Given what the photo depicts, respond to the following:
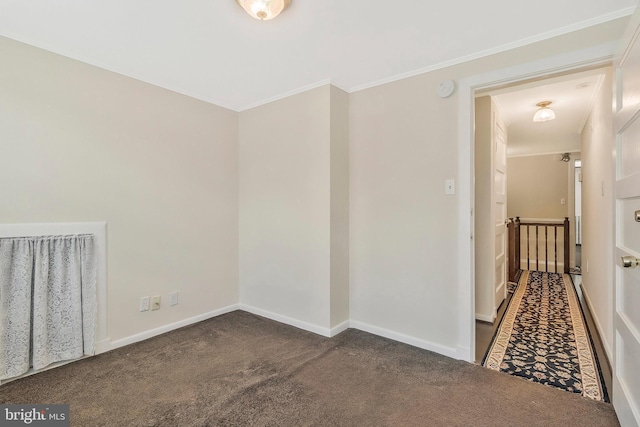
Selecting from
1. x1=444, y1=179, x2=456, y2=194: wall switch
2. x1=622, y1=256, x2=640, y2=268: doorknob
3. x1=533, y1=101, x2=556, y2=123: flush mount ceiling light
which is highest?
x1=533, y1=101, x2=556, y2=123: flush mount ceiling light

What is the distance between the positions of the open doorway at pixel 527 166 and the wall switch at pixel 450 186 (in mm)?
649

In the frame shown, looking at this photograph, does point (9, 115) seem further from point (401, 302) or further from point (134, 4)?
point (401, 302)

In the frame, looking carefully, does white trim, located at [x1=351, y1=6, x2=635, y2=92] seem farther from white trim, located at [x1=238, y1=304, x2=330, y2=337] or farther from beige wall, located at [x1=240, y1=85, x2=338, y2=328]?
white trim, located at [x1=238, y1=304, x2=330, y2=337]

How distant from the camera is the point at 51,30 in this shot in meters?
1.95

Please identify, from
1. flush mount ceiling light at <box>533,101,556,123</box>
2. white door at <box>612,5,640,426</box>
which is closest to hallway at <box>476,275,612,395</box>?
white door at <box>612,5,640,426</box>

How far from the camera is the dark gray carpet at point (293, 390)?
1.68m

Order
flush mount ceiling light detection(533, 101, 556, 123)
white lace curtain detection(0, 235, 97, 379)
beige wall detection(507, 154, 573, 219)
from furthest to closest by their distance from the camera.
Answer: beige wall detection(507, 154, 573, 219)
flush mount ceiling light detection(533, 101, 556, 123)
white lace curtain detection(0, 235, 97, 379)

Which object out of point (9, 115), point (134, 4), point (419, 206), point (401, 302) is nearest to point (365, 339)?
point (401, 302)

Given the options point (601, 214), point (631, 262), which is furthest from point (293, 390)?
point (601, 214)

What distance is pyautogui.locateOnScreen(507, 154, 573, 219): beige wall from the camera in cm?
598

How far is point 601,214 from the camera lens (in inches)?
109

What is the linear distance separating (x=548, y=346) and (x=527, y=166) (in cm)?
477

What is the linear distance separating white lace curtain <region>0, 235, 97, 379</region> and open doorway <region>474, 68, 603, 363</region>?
285 cm

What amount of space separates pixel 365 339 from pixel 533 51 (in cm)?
235
